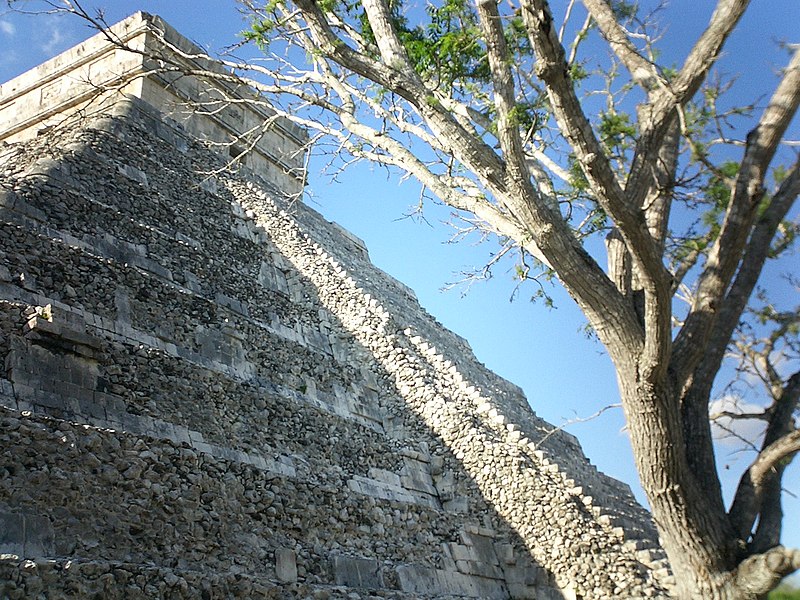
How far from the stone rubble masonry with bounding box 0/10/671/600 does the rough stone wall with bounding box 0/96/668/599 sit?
2 centimetres

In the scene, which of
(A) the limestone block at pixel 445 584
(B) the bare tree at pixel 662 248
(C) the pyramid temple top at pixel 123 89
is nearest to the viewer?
(B) the bare tree at pixel 662 248

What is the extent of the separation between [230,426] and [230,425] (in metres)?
0.01

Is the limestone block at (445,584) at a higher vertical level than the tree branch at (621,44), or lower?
lower

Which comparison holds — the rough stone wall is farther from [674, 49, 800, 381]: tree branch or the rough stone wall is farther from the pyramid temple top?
[674, 49, 800, 381]: tree branch

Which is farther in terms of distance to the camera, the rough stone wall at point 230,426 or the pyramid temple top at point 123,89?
the pyramid temple top at point 123,89

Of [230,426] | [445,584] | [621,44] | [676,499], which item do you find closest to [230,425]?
[230,426]

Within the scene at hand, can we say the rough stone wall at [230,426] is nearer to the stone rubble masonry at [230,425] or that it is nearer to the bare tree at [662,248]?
the stone rubble masonry at [230,425]

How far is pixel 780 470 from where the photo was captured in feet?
12.7

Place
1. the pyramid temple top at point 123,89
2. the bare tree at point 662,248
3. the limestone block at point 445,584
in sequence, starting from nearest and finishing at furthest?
the bare tree at point 662,248, the limestone block at point 445,584, the pyramid temple top at point 123,89

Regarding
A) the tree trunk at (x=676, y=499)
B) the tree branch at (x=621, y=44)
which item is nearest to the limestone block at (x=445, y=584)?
the tree trunk at (x=676, y=499)

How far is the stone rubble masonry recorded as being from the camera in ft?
14.8

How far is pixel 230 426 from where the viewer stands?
→ 246 inches

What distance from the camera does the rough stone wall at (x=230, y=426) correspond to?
4.51 m

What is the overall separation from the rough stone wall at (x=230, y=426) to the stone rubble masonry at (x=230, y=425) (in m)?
0.02
